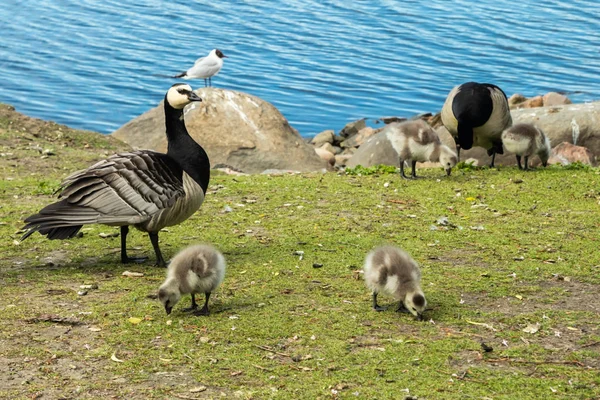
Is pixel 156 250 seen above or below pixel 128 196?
below

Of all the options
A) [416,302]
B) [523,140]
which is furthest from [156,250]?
[523,140]

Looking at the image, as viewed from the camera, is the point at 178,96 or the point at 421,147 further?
the point at 421,147

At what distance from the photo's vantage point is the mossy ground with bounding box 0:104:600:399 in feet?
19.4

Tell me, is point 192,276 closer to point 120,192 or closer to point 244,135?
point 120,192

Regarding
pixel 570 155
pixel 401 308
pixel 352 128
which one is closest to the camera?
pixel 401 308

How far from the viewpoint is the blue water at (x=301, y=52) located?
2581cm

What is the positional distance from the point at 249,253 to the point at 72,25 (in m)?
29.4

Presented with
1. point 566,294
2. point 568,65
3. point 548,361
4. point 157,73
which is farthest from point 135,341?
point 568,65

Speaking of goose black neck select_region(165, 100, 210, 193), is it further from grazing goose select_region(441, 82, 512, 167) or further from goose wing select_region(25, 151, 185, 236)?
grazing goose select_region(441, 82, 512, 167)

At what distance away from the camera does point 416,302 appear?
268 inches

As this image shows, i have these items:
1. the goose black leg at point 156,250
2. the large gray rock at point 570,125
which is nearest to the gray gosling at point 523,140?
the large gray rock at point 570,125

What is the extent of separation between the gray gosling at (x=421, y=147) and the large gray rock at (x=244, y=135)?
428cm

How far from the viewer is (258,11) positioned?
37875 mm

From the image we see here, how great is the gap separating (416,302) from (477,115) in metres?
6.97
